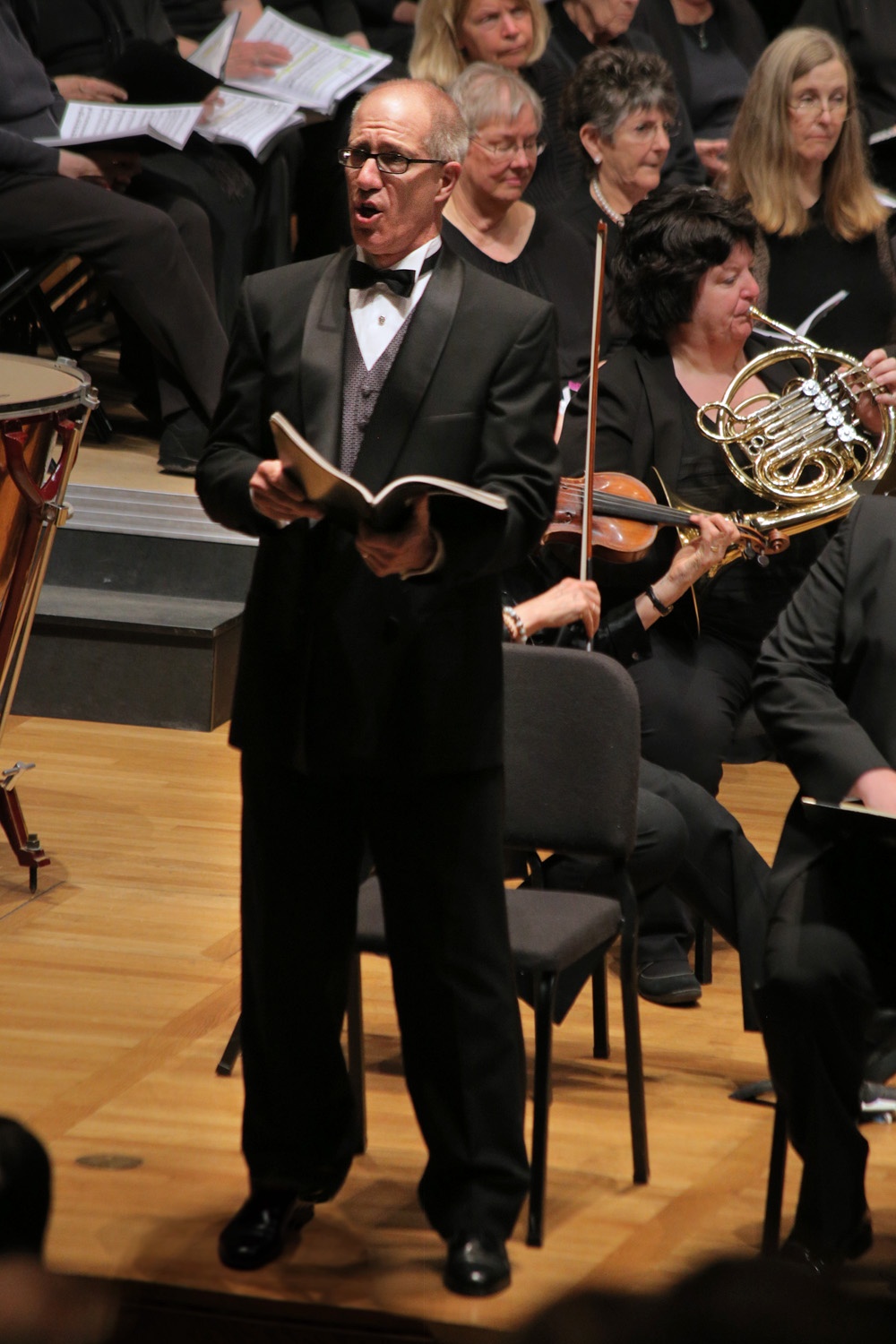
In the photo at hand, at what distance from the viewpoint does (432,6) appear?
4371 millimetres

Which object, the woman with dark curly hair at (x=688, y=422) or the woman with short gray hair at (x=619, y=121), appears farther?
the woman with short gray hair at (x=619, y=121)

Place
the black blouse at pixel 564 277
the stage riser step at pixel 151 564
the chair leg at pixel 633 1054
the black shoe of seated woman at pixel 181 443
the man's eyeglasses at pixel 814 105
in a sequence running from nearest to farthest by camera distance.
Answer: the chair leg at pixel 633 1054 < the black blouse at pixel 564 277 < the man's eyeglasses at pixel 814 105 < the stage riser step at pixel 151 564 < the black shoe of seated woman at pixel 181 443

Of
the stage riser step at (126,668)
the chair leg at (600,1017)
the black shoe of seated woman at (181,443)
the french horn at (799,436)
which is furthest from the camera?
the black shoe of seated woman at (181,443)

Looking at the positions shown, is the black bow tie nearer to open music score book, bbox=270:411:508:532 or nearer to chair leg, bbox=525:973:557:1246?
open music score book, bbox=270:411:508:532

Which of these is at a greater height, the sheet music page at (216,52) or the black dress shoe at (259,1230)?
the sheet music page at (216,52)

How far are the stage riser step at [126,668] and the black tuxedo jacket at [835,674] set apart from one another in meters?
2.22

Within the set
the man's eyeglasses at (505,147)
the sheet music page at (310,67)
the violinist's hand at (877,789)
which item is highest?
the sheet music page at (310,67)

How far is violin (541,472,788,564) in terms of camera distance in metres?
3.04

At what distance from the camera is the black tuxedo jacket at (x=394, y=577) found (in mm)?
1984

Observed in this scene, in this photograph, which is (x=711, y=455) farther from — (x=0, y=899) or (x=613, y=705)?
(x=0, y=899)

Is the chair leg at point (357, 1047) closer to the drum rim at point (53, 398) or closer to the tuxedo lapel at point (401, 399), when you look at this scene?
the tuxedo lapel at point (401, 399)

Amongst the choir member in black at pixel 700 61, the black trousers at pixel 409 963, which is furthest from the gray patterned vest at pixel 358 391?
the choir member in black at pixel 700 61


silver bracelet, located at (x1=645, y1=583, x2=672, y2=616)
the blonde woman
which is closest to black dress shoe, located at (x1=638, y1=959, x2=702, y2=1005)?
silver bracelet, located at (x1=645, y1=583, x2=672, y2=616)

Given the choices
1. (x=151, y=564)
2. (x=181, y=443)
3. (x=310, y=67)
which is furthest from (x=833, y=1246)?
(x=310, y=67)
